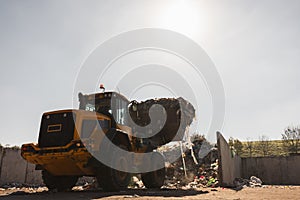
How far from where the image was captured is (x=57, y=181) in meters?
9.61

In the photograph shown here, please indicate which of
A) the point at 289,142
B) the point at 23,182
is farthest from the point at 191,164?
the point at 289,142

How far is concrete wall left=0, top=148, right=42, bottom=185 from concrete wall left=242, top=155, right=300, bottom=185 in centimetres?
1589

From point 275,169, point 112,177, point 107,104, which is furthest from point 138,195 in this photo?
point 275,169

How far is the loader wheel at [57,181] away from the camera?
9.28m

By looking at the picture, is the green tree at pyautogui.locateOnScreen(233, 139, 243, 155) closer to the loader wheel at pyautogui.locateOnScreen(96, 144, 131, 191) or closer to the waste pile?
the waste pile

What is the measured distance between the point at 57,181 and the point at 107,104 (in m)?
3.10

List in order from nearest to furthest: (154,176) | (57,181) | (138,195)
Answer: (138,195) → (57,181) → (154,176)

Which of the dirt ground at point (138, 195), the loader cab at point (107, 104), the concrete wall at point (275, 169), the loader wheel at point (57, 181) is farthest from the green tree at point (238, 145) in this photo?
the loader wheel at point (57, 181)

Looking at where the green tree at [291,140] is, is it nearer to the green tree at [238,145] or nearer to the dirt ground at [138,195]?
the green tree at [238,145]

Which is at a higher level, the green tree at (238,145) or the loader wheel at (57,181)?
the green tree at (238,145)

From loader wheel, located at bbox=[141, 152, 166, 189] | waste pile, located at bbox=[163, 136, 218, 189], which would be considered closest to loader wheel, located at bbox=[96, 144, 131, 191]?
loader wheel, located at bbox=[141, 152, 166, 189]

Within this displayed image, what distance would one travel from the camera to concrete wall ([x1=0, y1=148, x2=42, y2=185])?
14.1 metres

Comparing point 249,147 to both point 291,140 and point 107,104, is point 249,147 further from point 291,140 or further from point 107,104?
point 107,104

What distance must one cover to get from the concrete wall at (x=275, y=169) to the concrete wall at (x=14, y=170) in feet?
52.1
